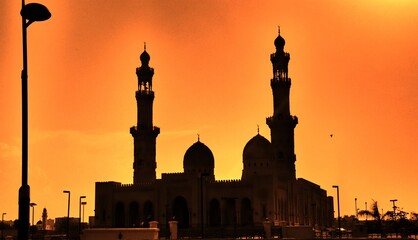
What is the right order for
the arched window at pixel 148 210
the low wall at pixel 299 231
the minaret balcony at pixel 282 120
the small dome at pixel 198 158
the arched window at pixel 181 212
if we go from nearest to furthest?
the low wall at pixel 299 231
the arched window at pixel 181 212
the arched window at pixel 148 210
the minaret balcony at pixel 282 120
the small dome at pixel 198 158

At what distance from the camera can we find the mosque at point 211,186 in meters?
69.6

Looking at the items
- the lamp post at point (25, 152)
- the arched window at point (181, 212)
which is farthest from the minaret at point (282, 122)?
the lamp post at point (25, 152)

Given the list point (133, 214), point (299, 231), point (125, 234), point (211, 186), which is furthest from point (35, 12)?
point (133, 214)

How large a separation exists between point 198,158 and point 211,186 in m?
6.90

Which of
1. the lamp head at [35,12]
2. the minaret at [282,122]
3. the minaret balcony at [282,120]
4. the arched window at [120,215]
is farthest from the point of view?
the arched window at [120,215]

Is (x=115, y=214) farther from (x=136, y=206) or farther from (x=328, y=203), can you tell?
(x=328, y=203)

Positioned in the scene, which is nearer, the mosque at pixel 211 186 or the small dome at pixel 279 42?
the mosque at pixel 211 186

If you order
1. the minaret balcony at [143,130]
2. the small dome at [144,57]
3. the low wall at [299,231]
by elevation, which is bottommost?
the low wall at [299,231]

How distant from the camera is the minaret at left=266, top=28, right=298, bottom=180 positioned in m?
74.4

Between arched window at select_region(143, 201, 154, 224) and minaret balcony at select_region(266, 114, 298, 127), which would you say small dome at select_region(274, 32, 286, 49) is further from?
arched window at select_region(143, 201, 154, 224)

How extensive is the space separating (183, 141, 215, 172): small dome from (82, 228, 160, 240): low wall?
34.6 m

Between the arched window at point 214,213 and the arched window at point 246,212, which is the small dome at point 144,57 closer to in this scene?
the arched window at point 214,213

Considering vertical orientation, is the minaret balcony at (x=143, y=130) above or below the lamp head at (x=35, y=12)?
above

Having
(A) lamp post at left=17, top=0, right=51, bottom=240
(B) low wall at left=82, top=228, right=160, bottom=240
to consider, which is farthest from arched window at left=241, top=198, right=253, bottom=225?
(A) lamp post at left=17, top=0, right=51, bottom=240
